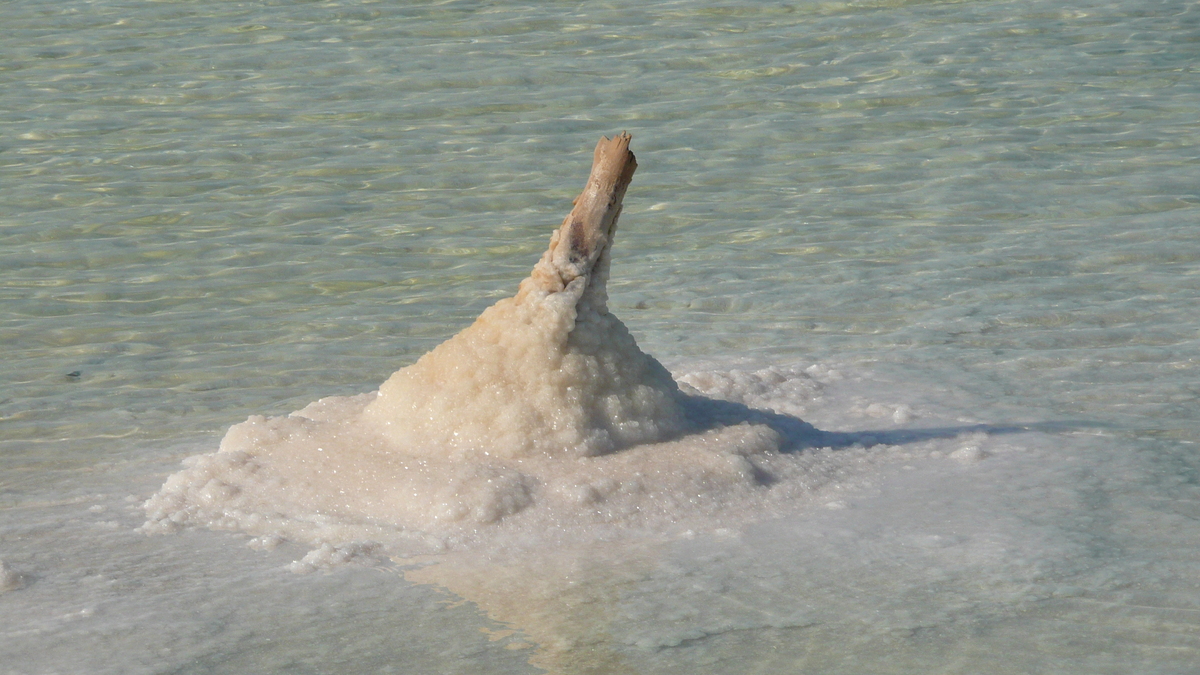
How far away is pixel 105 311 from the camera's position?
5.89m

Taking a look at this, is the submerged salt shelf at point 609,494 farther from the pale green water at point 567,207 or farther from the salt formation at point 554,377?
the pale green water at point 567,207

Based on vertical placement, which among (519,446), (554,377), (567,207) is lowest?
(567,207)

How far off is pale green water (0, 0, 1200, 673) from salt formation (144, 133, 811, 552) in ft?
0.98

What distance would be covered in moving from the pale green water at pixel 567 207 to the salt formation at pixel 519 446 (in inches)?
11.7

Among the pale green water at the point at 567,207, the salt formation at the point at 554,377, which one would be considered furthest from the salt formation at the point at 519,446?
the pale green water at the point at 567,207

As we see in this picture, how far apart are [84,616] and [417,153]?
16.6ft

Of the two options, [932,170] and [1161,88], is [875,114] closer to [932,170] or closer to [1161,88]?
[932,170]

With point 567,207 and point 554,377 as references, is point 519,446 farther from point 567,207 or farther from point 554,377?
point 567,207

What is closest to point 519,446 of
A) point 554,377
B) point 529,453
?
point 529,453

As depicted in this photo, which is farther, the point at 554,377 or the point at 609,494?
the point at 554,377

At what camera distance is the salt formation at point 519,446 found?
3.58m

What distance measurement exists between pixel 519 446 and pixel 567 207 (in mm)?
3577

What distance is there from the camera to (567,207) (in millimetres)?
7148

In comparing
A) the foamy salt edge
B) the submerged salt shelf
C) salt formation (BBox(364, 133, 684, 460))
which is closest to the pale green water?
the submerged salt shelf
